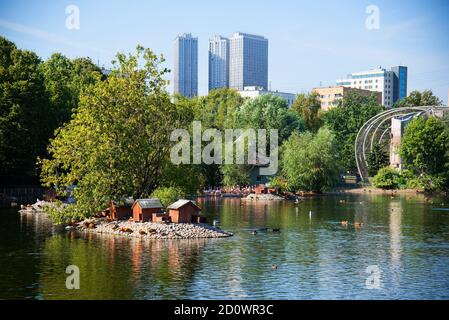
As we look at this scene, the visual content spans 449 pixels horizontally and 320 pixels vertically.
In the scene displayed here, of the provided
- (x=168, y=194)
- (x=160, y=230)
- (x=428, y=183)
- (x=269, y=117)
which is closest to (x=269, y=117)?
(x=269, y=117)

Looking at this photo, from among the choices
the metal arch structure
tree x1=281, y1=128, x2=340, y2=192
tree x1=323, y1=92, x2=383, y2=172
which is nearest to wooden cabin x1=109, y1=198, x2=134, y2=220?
tree x1=281, y1=128, x2=340, y2=192

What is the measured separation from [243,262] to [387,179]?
70296mm

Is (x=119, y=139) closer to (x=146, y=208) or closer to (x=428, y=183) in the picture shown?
(x=146, y=208)

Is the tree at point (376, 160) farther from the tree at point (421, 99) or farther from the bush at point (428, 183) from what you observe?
the tree at point (421, 99)

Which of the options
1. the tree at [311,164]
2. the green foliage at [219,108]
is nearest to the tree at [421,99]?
the green foliage at [219,108]

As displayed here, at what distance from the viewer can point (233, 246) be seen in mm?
→ 40625

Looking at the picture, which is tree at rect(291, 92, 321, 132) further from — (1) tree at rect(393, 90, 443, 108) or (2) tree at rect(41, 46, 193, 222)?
(2) tree at rect(41, 46, 193, 222)

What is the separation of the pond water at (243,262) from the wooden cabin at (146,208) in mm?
3302

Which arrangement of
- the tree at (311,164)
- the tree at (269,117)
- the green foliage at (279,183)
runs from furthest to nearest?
the tree at (269,117) → the tree at (311,164) → the green foliage at (279,183)

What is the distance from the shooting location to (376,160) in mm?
108438

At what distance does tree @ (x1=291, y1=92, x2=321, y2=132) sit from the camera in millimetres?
129125

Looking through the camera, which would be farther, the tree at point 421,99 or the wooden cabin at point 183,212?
the tree at point 421,99

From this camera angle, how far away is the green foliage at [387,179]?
330 feet
